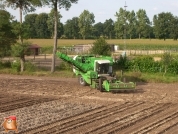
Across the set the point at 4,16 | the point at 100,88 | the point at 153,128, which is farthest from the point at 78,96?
the point at 4,16

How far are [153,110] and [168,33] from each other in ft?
344

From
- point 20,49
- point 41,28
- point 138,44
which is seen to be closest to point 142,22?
point 138,44

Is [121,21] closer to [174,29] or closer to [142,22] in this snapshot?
[142,22]

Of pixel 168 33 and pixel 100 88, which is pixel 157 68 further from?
pixel 168 33

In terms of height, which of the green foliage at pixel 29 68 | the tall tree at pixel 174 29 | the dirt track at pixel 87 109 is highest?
the tall tree at pixel 174 29

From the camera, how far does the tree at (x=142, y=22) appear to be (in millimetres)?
115162

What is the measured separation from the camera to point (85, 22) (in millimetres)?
119375

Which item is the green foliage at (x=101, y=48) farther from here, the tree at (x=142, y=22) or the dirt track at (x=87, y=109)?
the tree at (x=142, y=22)

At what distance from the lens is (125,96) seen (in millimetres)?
21000

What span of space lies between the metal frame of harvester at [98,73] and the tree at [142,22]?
309 feet

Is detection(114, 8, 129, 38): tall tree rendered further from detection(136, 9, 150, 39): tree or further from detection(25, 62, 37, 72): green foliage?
detection(25, 62, 37, 72): green foliage

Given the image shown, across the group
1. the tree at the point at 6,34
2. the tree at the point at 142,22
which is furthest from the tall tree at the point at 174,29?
the tree at the point at 6,34

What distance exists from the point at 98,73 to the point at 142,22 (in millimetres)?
95972

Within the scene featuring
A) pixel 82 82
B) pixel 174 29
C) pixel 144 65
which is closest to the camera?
pixel 82 82
